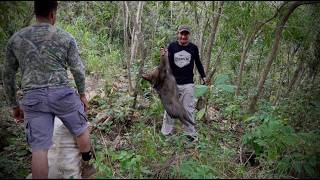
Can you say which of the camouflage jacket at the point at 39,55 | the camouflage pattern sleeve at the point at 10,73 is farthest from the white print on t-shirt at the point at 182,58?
→ the camouflage pattern sleeve at the point at 10,73

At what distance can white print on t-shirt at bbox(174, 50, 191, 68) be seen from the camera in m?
5.98

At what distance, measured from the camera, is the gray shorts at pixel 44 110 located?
3.61 metres

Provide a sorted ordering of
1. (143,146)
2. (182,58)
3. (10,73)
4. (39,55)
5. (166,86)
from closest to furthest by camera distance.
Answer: (39,55) < (10,73) < (143,146) < (166,86) < (182,58)

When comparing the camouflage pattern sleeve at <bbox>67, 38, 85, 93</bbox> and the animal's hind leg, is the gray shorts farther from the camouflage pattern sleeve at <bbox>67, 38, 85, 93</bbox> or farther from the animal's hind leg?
the animal's hind leg

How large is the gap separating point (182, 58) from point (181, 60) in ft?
0.11

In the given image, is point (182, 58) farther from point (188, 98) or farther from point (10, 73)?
point (10, 73)

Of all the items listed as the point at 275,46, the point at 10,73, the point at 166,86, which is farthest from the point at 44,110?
the point at 275,46

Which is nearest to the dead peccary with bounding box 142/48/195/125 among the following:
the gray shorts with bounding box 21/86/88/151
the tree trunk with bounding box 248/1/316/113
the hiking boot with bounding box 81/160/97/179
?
the tree trunk with bounding box 248/1/316/113

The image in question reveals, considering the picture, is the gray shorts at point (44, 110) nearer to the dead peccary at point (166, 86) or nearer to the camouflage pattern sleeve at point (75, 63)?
the camouflage pattern sleeve at point (75, 63)

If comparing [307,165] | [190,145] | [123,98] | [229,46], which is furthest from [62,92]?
[229,46]

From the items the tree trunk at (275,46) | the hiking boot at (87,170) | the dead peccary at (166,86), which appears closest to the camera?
the hiking boot at (87,170)

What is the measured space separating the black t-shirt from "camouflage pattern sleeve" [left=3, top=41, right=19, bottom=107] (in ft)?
8.83

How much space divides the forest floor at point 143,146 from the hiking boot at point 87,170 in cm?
9

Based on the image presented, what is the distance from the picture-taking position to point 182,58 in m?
6.00
